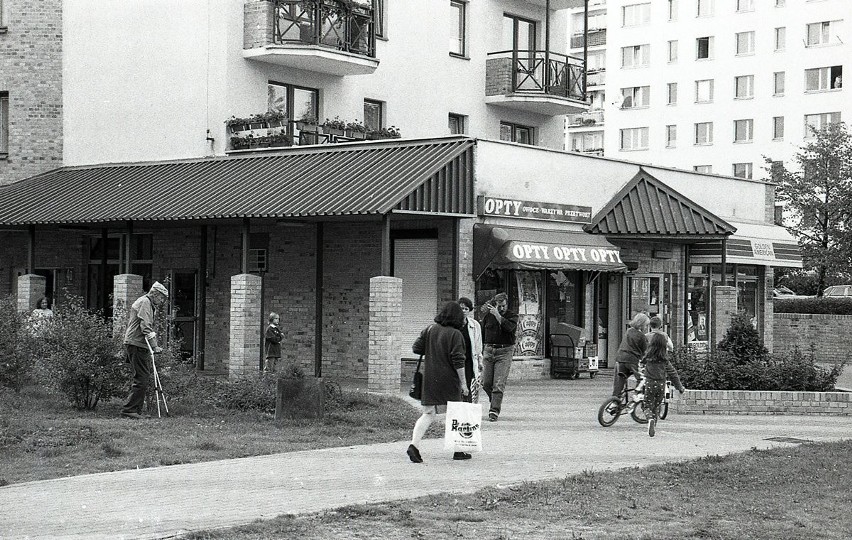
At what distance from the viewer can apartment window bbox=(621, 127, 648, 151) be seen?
258ft

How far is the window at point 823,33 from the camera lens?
68.6 metres

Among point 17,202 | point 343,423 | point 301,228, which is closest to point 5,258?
point 17,202

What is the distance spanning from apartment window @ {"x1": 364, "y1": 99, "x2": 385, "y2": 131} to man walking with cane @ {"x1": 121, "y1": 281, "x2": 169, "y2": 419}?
567 inches

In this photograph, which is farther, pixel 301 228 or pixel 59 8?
pixel 59 8

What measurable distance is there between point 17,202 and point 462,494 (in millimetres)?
18758

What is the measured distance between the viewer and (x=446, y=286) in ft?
80.1

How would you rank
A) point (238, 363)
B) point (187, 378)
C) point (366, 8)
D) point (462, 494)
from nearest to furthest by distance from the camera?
point (462, 494) → point (187, 378) → point (238, 363) → point (366, 8)

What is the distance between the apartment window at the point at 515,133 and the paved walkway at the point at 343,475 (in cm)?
1676

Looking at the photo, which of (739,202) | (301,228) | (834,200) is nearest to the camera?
(301,228)

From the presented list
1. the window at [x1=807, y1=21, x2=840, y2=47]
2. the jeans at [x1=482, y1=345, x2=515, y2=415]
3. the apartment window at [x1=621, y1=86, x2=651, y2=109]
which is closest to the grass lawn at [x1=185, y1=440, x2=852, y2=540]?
the jeans at [x1=482, y1=345, x2=515, y2=415]

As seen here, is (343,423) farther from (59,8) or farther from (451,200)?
(59,8)

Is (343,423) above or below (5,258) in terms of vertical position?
below

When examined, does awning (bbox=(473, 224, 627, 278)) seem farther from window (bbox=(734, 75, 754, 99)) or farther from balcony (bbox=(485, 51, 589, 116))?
window (bbox=(734, 75, 754, 99))

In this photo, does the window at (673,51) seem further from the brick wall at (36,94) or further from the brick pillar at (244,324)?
the brick pillar at (244,324)
